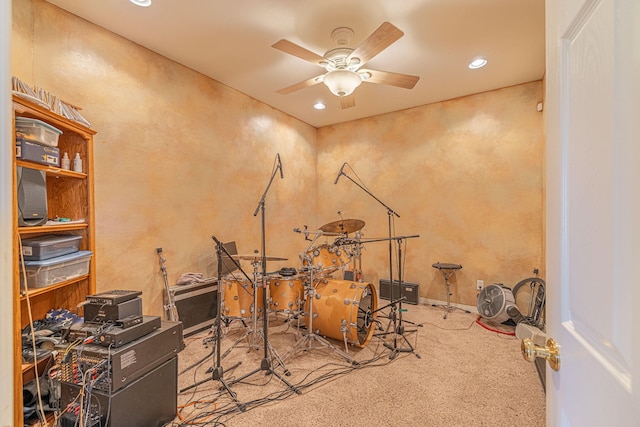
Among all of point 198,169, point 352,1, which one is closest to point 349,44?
point 352,1

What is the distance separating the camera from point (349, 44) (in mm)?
2545

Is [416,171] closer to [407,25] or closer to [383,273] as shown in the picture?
[383,273]

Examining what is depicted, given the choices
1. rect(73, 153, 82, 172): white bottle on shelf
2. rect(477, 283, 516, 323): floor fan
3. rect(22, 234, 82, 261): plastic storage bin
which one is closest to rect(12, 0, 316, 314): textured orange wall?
rect(73, 153, 82, 172): white bottle on shelf

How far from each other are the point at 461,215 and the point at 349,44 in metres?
2.64

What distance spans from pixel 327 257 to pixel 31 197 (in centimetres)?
226

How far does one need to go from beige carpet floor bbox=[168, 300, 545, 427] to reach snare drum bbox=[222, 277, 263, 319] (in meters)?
0.28

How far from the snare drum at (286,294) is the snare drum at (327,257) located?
0.74 ft

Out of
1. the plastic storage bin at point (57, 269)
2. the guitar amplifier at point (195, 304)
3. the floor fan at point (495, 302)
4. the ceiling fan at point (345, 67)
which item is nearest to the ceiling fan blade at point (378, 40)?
the ceiling fan at point (345, 67)

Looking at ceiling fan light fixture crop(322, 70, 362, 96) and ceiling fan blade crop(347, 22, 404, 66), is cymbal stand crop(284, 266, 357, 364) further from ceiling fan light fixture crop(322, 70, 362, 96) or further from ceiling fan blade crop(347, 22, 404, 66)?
ceiling fan blade crop(347, 22, 404, 66)

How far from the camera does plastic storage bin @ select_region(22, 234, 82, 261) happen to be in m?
1.66

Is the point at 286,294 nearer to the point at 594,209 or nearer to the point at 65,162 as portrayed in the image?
the point at 65,162

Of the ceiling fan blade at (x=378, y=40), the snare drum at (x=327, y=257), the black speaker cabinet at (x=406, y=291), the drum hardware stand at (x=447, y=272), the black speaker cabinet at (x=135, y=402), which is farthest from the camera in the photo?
the black speaker cabinet at (x=406, y=291)

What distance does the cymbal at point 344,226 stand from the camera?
309cm

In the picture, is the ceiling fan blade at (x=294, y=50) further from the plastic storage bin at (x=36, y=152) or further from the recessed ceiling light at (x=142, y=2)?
the plastic storage bin at (x=36, y=152)
